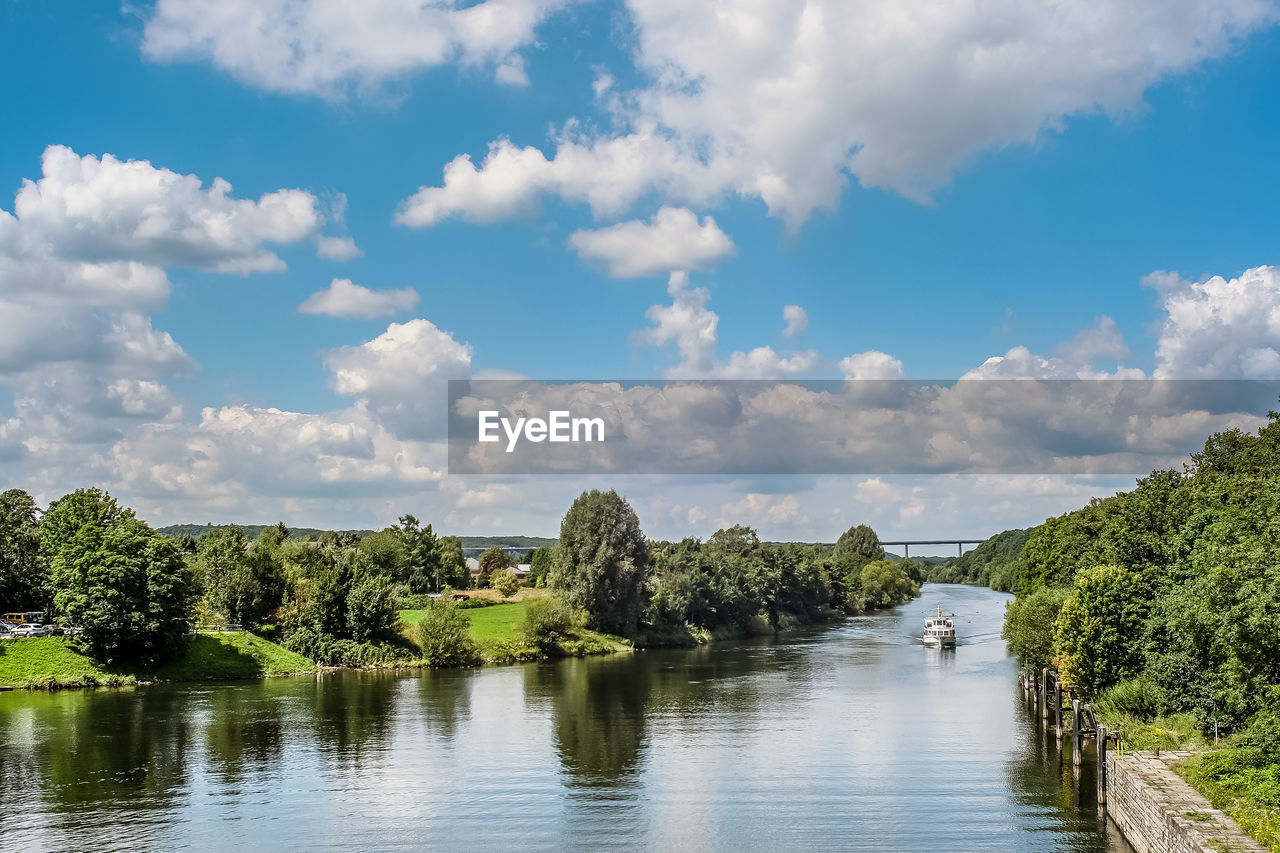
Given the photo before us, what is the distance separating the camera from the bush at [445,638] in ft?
250

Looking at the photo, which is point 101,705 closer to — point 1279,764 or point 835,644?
point 1279,764

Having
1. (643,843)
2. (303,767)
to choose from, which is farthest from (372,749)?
(643,843)

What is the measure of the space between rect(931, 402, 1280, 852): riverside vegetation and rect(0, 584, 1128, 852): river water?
12.3ft

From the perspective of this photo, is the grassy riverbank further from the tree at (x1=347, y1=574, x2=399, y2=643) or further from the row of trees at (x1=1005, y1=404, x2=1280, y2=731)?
the tree at (x1=347, y1=574, x2=399, y2=643)

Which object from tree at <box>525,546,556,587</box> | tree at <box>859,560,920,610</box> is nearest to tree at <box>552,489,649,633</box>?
tree at <box>525,546,556,587</box>

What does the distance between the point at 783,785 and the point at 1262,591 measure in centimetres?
1784

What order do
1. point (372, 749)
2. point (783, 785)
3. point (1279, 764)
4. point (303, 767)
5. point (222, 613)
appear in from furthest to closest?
1. point (222, 613)
2. point (372, 749)
3. point (303, 767)
4. point (783, 785)
5. point (1279, 764)

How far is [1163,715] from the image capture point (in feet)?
124

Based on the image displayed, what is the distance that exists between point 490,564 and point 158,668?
8253cm

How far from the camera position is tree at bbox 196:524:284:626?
76000mm

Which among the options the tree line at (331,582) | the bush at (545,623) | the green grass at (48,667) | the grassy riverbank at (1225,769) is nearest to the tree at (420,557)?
the tree line at (331,582)

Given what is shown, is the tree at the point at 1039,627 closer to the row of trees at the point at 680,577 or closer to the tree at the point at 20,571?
the row of trees at the point at 680,577

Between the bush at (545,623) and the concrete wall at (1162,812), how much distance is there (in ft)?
181

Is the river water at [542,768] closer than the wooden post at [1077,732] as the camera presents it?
Yes
